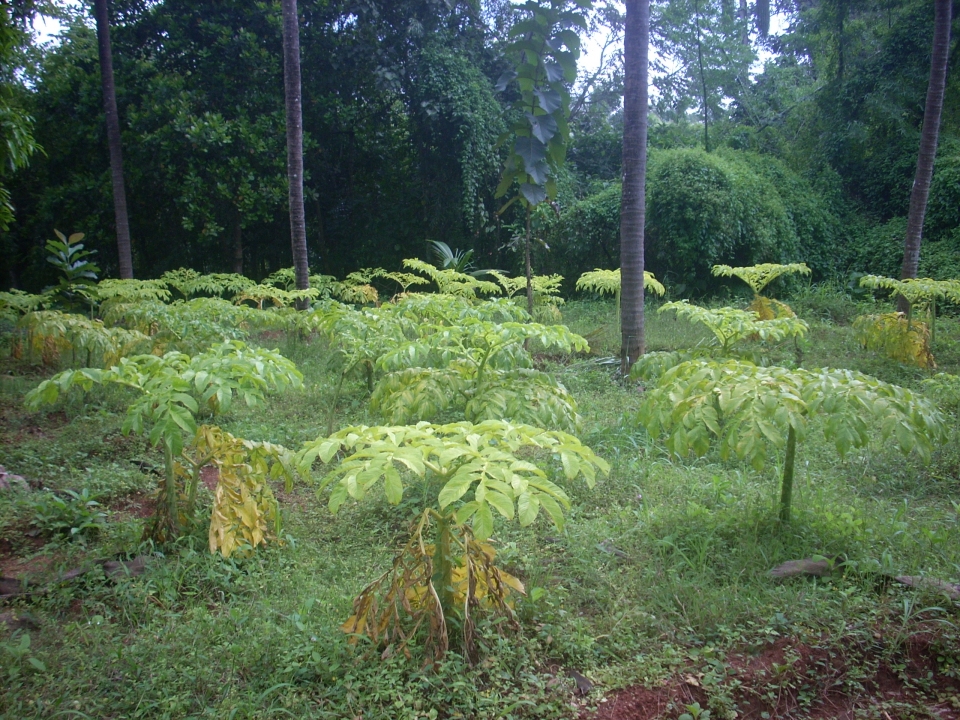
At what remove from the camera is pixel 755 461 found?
2.73 metres

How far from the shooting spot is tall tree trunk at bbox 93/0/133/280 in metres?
11.0

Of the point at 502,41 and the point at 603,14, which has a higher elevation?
the point at 603,14

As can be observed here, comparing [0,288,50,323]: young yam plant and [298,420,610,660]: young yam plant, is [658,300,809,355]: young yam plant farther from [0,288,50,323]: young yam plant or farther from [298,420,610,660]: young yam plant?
[0,288,50,323]: young yam plant

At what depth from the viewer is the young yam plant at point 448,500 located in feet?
6.82

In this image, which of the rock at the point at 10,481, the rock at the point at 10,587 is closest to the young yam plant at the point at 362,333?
the rock at the point at 10,481

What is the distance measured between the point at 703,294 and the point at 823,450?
24.9 feet

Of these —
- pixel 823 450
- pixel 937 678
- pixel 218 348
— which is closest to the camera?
pixel 937 678

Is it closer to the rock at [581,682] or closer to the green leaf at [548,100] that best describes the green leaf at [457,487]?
the rock at [581,682]

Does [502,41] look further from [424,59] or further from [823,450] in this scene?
[823,450]

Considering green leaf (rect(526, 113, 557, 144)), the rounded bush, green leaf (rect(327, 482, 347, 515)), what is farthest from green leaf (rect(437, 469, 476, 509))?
the rounded bush

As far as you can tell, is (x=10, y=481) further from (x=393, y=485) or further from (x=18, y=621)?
(x=393, y=485)

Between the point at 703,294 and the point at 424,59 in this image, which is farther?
the point at 424,59

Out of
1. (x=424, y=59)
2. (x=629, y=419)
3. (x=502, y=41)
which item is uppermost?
(x=502, y=41)

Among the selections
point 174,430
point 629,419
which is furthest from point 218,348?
point 629,419
